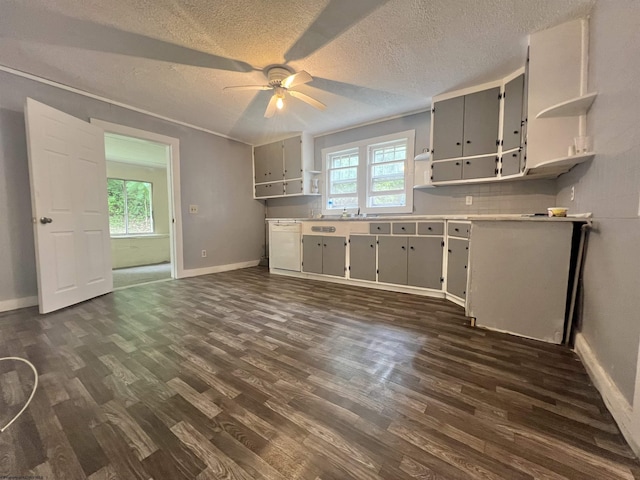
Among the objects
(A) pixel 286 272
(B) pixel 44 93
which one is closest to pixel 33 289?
(B) pixel 44 93

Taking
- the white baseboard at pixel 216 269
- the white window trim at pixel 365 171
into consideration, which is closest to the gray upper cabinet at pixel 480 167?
the white window trim at pixel 365 171

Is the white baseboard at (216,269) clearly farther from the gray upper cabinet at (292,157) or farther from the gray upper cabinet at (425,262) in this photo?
the gray upper cabinet at (425,262)

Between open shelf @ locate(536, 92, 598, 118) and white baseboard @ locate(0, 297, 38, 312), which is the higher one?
open shelf @ locate(536, 92, 598, 118)

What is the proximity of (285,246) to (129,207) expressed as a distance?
4301 mm

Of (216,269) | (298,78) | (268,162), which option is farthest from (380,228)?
(216,269)

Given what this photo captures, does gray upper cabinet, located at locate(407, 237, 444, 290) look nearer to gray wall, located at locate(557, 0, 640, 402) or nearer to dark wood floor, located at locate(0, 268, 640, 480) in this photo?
dark wood floor, located at locate(0, 268, 640, 480)

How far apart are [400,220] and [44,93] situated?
4.33 metres

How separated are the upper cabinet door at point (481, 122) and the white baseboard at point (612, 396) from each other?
2.10 metres

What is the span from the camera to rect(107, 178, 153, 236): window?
5668 millimetres

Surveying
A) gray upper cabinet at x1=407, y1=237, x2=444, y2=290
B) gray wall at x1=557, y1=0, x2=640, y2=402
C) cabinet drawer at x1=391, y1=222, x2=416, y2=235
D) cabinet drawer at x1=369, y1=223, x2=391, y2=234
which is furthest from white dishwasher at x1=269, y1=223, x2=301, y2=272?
gray wall at x1=557, y1=0, x2=640, y2=402

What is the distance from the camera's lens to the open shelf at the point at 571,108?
1768 mm

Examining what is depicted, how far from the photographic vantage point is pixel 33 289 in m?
2.75

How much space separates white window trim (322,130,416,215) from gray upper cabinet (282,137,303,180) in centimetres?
44

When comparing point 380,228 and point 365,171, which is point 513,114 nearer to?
point 380,228
